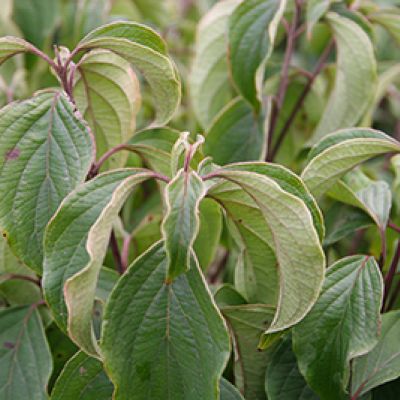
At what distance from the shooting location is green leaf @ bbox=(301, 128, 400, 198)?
0.72 metres

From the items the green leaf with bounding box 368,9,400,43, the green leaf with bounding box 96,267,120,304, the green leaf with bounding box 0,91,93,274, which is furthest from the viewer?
the green leaf with bounding box 368,9,400,43

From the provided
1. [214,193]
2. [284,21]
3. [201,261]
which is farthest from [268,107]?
[214,193]

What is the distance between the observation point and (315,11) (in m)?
0.95

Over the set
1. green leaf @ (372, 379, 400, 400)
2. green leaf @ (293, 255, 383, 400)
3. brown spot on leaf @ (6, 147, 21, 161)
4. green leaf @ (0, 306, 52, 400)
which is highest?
brown spot on leaf @ (6, 147, 21, 161)

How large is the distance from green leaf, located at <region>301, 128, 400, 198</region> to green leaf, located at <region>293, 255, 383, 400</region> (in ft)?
0.37

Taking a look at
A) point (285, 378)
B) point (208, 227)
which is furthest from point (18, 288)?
point (285, 378)

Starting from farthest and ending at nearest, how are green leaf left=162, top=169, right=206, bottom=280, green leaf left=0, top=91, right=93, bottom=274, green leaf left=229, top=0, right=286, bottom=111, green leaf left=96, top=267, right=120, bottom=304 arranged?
1. green leaf left=229, top=0, right=286, bottom=111
2. green leaf left=96, top=267, right=120, bottom=304
3. green leaf left=0, top=91, right=93, bottom=274
4. green leaf left=162, top=169, right=206, bottom=280

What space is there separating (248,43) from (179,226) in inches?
17.3

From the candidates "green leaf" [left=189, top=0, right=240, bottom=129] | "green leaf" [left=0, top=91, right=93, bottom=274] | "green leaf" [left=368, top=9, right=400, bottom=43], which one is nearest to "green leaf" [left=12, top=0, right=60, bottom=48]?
"green leaf" [left=189, top=0, right=240, bottom=129]

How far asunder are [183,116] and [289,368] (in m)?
0.85

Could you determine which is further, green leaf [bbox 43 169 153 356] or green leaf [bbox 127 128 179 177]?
green leaf [bbox 127 128 179 177]

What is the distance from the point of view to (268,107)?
1.04 m

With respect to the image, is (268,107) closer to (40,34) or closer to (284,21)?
(284,21)

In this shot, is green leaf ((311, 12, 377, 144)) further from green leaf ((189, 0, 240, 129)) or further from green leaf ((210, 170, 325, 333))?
green leaf ((210, 170, 325, 333))
